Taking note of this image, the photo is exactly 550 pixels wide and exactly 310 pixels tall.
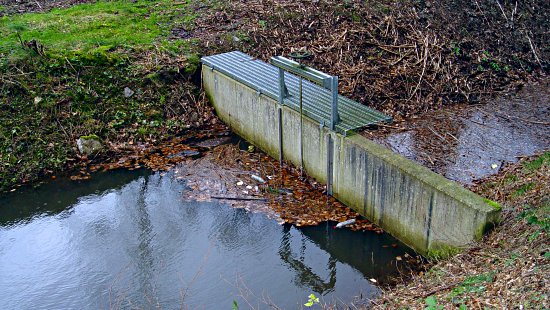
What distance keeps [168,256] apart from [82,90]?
21.3ft

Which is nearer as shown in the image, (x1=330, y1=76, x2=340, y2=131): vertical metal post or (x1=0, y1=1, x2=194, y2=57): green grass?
(x1=330, y1=76, x2=340, y2=131): vertical metal post

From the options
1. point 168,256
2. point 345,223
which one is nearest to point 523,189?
point 345,223

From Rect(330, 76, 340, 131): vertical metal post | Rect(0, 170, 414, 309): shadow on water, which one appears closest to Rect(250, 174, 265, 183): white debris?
Rect(0, 170, 414, 309): shadow on water

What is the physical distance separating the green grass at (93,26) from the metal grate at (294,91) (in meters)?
2.96

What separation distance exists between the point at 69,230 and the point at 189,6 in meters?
10.00

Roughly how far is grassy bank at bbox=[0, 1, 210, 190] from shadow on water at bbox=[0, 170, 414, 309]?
5.65 feet

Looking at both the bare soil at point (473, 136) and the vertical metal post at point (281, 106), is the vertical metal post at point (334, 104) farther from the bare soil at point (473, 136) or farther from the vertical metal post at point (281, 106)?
the vertical metal post at point (281, 106)

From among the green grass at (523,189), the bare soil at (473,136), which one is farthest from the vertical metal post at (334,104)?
the green grass at (523,189)

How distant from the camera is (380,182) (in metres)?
9.62

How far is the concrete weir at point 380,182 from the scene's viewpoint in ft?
26.9

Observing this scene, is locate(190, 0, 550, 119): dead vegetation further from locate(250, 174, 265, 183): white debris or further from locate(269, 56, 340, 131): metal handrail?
locate(250, 174, 265, 183): white debris

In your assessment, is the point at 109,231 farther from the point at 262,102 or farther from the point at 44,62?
the point at 44,62

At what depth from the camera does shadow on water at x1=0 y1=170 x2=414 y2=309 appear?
28.3 feet

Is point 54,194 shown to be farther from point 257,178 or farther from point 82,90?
point 257,178
